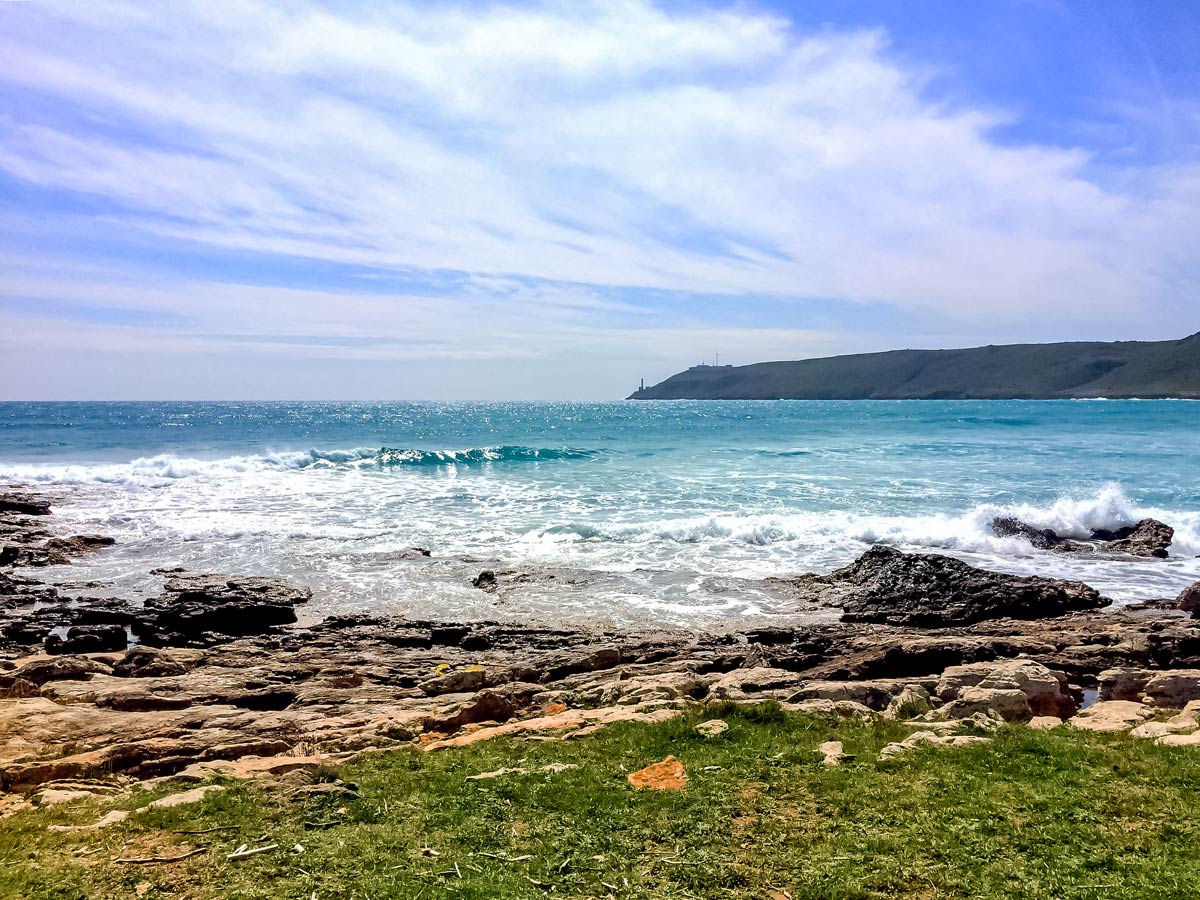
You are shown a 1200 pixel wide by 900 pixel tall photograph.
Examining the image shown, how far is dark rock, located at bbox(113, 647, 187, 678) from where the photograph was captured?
1138 cm

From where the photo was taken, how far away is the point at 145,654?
12.2m

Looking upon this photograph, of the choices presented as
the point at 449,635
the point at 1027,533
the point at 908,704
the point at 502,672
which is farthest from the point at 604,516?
the point at 908,704

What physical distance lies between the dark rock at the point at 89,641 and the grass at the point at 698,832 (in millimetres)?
8004

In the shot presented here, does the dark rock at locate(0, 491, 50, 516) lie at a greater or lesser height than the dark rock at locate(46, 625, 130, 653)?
greater

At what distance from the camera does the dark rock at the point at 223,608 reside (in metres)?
14.7

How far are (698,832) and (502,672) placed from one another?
6.10 meters

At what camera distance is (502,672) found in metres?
11.7

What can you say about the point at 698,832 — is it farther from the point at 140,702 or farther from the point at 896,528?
the point at 896,528

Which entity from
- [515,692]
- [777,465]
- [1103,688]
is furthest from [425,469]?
[1103,688]

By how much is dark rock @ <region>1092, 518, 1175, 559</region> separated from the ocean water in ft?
1.77

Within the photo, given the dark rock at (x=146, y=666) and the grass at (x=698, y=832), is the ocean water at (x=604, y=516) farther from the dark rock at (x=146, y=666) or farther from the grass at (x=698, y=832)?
the grass at (x=698, y=832)

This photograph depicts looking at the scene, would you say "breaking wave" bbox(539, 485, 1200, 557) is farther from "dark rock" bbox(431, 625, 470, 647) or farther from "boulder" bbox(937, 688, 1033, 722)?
"boulder" bbox(937, 688, 1033, 722)

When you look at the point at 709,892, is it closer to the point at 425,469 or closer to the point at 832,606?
the point at 832,606

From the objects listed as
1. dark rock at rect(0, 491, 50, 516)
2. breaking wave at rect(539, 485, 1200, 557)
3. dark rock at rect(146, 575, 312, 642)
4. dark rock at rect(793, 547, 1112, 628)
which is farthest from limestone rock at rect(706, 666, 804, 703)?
dark rock at rect(0, 491, 50, 516)
